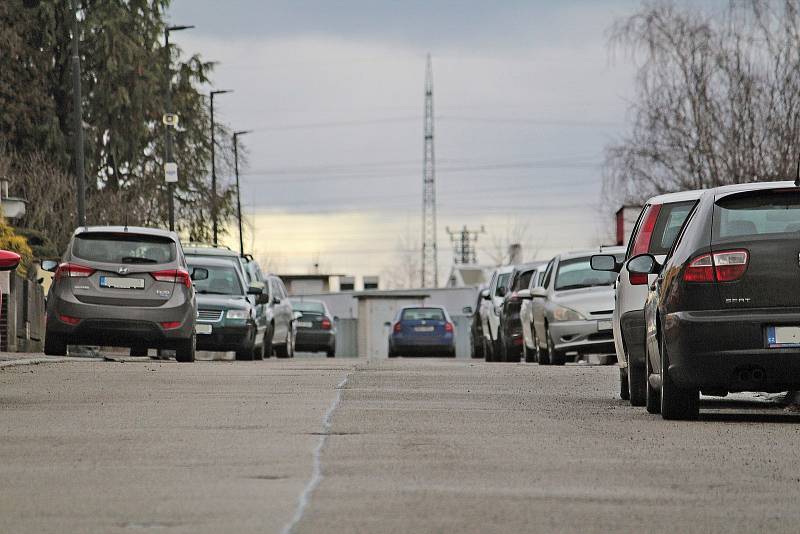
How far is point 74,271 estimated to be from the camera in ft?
79.6

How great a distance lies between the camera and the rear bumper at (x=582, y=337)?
84.7ft

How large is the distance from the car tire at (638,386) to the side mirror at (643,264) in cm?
122

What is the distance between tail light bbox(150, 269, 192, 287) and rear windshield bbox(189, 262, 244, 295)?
5.35m

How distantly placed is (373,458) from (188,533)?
9.79ft

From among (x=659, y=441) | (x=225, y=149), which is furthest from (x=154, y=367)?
(x=225, y=149)

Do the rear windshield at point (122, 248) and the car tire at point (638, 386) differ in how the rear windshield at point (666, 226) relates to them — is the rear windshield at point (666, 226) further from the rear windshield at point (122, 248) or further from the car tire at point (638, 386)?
the rear windshield at point (122, 248)

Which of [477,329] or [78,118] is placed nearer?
[78,118]

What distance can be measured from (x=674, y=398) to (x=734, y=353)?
774 millimetres

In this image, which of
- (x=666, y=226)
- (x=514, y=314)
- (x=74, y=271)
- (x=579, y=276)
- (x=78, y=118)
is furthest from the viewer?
(x=78, y=118)

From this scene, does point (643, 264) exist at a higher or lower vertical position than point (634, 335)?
higher

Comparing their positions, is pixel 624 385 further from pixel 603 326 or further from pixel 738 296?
pixel 603 326

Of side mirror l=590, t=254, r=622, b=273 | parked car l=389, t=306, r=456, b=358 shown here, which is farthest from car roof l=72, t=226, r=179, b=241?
parked car l=389, t=306, r=456, b=358

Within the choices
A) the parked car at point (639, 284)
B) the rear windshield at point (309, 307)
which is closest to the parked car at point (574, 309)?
the parked car at point (639, 284)

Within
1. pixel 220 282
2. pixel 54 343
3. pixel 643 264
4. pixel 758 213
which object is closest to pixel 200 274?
pixel 54 343
